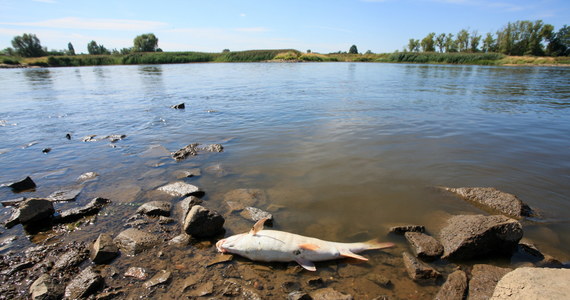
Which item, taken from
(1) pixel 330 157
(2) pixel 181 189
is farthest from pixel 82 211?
(1) pixel 330 157

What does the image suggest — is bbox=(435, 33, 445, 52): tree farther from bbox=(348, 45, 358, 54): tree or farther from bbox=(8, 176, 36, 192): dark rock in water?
bbox=(8, 176, 36, 192): dark rock in water

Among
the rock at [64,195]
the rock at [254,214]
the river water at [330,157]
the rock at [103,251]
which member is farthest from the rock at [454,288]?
the rock at [64,195]

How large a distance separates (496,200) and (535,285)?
11.1ft

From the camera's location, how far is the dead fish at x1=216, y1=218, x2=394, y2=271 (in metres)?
4.45

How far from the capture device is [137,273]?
4.26m

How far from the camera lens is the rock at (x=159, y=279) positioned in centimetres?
405

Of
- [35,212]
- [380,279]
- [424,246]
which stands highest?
[35,212]

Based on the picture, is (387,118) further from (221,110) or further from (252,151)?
(221,110)

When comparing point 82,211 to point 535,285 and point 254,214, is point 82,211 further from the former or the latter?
point 535,285

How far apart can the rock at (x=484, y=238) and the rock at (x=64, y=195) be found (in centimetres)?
772

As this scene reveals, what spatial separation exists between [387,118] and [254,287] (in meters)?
11.3

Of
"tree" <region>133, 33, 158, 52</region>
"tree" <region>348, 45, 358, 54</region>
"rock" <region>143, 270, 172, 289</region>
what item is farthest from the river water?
"tree" <region>348, 45, 358, 54</region>

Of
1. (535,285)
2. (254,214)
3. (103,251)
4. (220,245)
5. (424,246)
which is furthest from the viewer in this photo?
(254,214)

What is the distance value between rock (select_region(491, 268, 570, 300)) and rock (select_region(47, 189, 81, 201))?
8013mm
